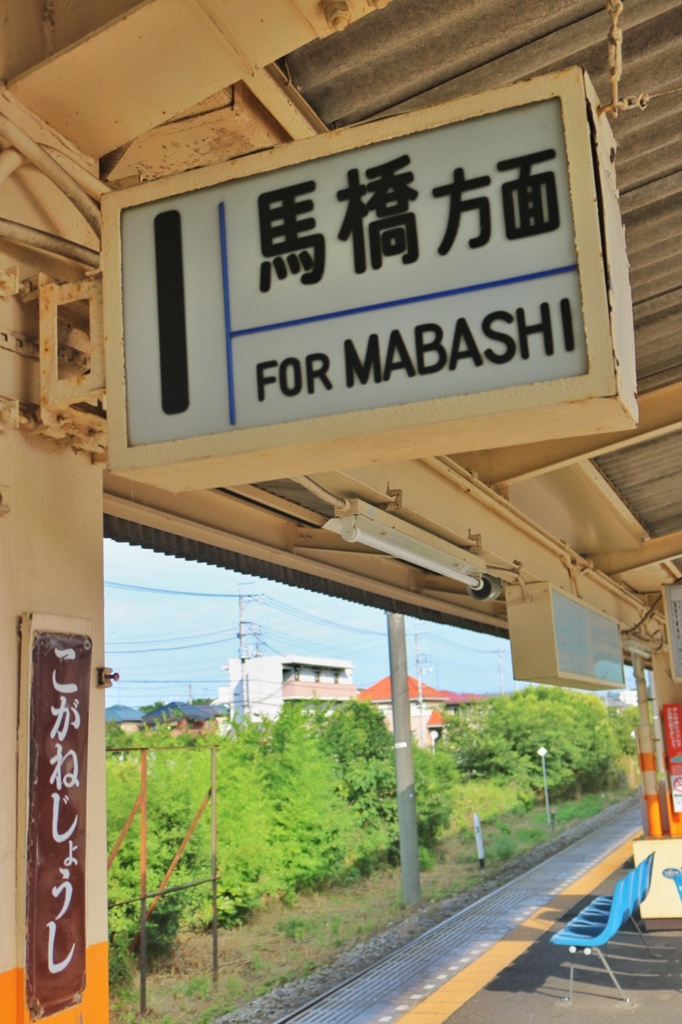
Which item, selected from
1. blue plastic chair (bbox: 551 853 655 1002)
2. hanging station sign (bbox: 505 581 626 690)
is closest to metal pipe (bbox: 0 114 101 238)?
hanging station sign (bbox: 505 581 626 690)

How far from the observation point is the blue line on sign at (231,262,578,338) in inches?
69.8

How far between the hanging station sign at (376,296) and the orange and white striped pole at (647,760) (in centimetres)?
871

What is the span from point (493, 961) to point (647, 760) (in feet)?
9.10

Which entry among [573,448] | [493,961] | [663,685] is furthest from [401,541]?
[663,685]

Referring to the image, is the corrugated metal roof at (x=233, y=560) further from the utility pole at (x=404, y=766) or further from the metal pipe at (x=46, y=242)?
the utility pole at (x=404, y=766)

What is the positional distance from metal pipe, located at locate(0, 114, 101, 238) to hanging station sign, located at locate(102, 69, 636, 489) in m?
0.32

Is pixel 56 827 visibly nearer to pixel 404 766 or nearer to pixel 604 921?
pixel 604 921

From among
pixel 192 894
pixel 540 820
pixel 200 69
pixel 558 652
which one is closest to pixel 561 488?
pixel 558 652

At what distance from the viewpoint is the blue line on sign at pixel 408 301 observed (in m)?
1.77

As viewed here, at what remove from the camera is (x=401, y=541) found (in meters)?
4.03

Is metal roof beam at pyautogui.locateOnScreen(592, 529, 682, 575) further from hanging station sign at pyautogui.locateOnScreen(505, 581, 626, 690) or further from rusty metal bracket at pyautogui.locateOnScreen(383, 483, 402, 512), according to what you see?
rusty metal bracket at pyautogui.locateOnScreen(383, 483, 402, 512)

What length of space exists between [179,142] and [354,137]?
1.17 meters

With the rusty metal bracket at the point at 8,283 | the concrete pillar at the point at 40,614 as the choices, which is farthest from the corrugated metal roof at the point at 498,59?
the concrete pillar at the point at 40,614

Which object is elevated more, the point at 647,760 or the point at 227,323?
the point at 227,323
